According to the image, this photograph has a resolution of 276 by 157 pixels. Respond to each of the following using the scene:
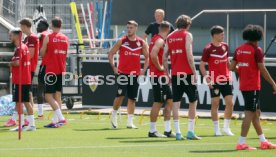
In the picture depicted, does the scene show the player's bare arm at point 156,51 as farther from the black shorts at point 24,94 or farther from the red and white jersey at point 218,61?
the black shorts at point 24,94

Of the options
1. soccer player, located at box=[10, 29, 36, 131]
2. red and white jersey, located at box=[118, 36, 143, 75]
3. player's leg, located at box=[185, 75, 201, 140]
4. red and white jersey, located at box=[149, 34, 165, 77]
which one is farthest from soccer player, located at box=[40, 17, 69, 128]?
player's leg, located at box=[185, 75, 201, 140]

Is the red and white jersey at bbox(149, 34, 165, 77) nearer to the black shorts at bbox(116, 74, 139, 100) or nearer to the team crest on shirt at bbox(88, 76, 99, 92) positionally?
the black shorts at bbox(116, 74, 139, 100)

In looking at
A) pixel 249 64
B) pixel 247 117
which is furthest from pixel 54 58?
pixel 247 117

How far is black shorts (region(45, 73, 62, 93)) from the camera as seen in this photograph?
20562 mm

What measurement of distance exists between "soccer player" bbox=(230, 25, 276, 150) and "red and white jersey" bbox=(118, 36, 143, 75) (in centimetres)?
540

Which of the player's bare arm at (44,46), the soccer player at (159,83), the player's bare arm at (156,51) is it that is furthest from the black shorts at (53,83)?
the player's bare arm at (156,51)

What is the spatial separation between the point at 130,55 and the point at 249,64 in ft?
18.6

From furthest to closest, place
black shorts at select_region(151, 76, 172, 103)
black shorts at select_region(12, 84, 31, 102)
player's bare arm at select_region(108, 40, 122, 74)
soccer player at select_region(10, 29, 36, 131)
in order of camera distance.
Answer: player's bare arm at select_region(108, 40, 122, 74)
black shorts at select_region(12, 84, 31, 102)
soccer player at select_region(10, 29, 36, 131)
black shorts at select_region(151, 76, 172, 103)

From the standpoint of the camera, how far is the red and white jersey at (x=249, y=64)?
1511cm

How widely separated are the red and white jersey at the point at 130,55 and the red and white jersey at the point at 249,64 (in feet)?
17.8

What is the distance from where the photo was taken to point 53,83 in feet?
67.7

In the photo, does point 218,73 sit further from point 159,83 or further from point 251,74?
point 251,74

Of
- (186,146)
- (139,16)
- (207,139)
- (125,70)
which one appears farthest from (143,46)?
(139,16)

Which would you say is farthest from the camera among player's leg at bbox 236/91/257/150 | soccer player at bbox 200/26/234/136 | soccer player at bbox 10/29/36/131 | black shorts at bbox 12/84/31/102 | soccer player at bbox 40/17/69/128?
soccer player at bbox 40/17/69/128
